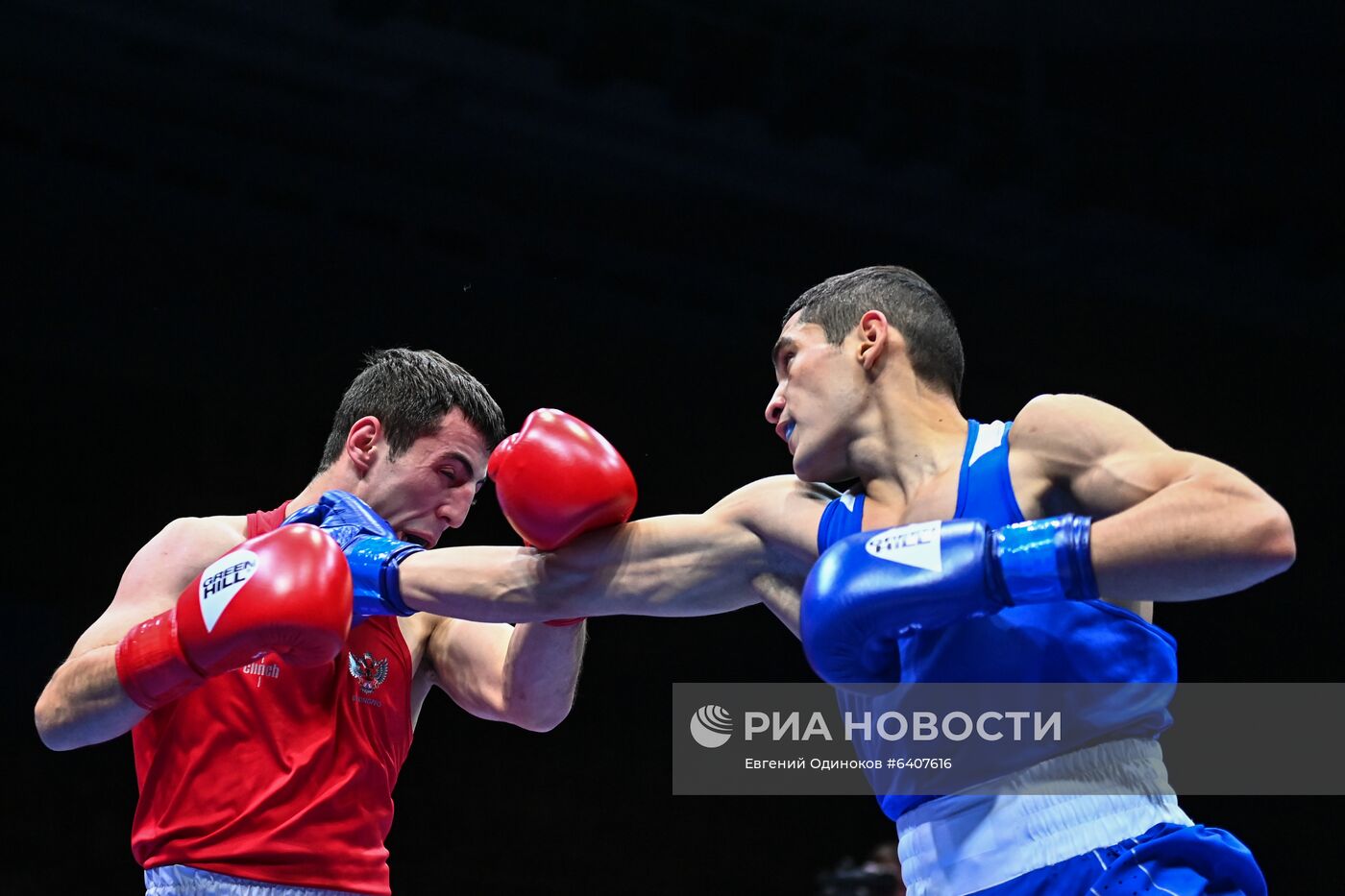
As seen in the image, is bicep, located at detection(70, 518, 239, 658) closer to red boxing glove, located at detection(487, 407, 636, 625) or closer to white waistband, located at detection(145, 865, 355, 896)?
white waistband, located at detection(145, 865, 355, 896)

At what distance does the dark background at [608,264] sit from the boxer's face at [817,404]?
4.99 m

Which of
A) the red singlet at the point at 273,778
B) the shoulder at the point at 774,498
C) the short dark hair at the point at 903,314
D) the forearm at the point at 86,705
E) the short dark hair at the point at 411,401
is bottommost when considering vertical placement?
the red singlet at the point at 273,778

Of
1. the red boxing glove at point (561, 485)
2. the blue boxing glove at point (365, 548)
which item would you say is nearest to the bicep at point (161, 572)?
the blue boxing glove at point (365, 548)

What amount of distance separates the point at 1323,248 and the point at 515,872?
6608 millimetres

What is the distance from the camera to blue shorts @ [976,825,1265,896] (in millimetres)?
2041

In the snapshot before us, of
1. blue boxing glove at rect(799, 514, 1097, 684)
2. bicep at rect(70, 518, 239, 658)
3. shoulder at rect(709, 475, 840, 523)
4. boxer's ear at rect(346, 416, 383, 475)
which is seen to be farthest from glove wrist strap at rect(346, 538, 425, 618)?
blue boxing glove at rect(799, 514, 1097, 684)

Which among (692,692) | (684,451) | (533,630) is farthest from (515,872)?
(533,630)

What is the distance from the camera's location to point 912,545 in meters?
2.11

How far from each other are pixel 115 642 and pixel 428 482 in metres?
0.78

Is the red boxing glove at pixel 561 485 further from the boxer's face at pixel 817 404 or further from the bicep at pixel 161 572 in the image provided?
the bicep at pixel 161 572

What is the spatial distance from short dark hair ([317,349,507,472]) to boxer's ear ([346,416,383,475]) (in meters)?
0.02

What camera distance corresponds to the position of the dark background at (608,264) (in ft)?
23.8

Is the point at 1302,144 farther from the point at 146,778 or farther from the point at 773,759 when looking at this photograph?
the point at 146,778

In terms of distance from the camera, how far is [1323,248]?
858 cm
